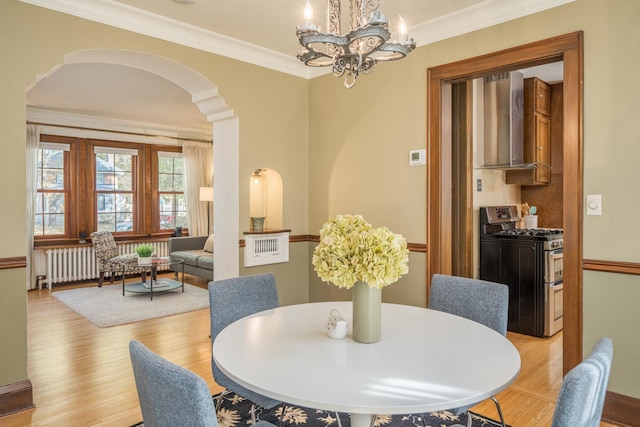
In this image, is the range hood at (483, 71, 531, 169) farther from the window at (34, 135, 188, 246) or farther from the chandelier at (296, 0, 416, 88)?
the window at (34, 135, 188, 246)

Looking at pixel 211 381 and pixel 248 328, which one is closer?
pixel 248 328

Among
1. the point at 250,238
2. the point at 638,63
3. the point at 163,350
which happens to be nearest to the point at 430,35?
the point at 638,63

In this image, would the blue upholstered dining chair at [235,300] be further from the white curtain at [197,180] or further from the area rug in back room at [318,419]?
the white curtain at [197,180]

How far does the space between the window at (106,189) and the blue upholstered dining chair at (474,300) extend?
→ 21.3ft

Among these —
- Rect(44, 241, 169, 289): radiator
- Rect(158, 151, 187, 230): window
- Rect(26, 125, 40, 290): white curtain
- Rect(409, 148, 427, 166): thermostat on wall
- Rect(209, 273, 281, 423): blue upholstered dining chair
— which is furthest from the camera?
Rect(158, 151, 187, 230): window

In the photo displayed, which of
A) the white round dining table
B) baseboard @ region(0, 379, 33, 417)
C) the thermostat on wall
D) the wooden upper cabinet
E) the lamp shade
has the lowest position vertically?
baseboard @ region(0, 379, 33, 417)

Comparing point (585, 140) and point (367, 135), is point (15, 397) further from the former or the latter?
point (585, 140)

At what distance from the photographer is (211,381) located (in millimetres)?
3053

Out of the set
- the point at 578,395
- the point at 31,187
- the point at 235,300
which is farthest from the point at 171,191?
the point at 578,395

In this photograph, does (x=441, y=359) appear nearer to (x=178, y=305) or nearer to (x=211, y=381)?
(x=211, y=381)

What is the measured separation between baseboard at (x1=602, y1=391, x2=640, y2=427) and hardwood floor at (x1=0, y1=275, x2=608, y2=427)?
0.99 feet

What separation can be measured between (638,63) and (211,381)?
3.40 meters

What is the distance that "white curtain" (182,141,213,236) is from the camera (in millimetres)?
8031

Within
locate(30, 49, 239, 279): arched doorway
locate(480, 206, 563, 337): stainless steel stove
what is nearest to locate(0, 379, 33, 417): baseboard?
locate(30, 49, 239, 279): arched doorway
